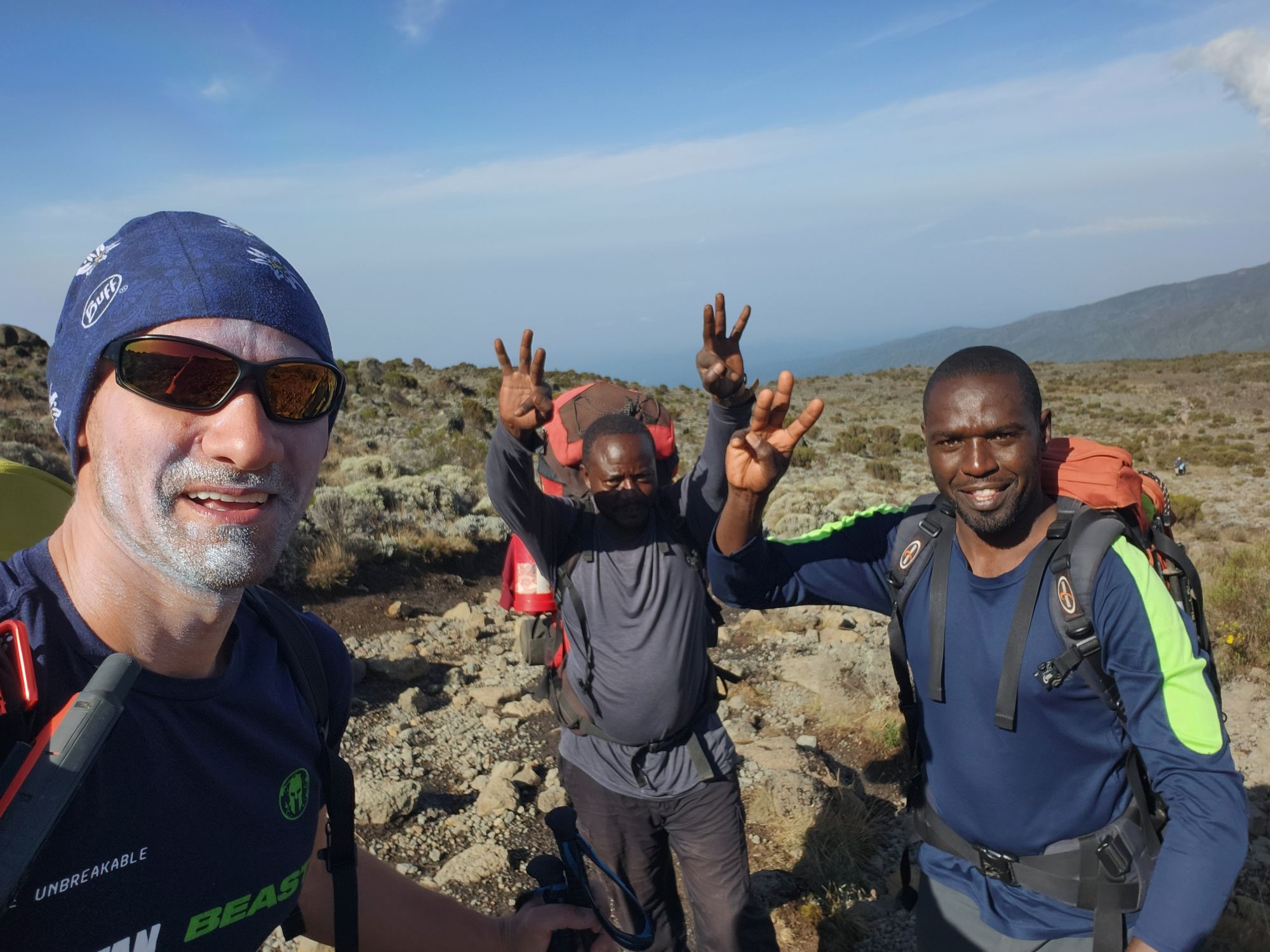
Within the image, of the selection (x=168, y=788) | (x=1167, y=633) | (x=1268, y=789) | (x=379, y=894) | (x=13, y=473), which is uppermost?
(x=13, y=473)

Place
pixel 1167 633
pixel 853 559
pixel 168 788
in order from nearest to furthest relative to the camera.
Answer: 1. pixel 168 788
2. pixel 1167 633
3. pixel 853 559

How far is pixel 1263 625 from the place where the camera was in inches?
275

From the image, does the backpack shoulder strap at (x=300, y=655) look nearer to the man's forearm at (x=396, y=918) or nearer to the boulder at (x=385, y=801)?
the man's forearm at (x=396, y=918)

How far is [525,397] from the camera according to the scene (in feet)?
9.84

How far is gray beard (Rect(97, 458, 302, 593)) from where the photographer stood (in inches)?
45.1

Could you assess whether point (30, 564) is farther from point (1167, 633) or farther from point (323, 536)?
point (323, 536)

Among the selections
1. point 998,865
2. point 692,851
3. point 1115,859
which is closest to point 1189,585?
point 1115,859

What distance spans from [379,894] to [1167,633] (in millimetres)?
1899

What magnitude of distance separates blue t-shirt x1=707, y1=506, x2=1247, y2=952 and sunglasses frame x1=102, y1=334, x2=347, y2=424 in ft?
5.45

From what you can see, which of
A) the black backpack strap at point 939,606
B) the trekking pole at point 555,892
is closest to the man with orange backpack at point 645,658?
the black backpack strap at point 939,606

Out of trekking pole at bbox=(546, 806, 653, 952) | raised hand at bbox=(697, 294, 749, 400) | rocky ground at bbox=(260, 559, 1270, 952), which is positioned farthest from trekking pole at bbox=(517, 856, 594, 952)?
rocky ground at bbox=(260, 559, 1270, 952)

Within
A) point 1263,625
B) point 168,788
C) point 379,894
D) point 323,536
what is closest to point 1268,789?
point 1263,625

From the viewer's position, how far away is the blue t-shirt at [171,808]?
3.33ft

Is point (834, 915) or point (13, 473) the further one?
point (834, 915)
